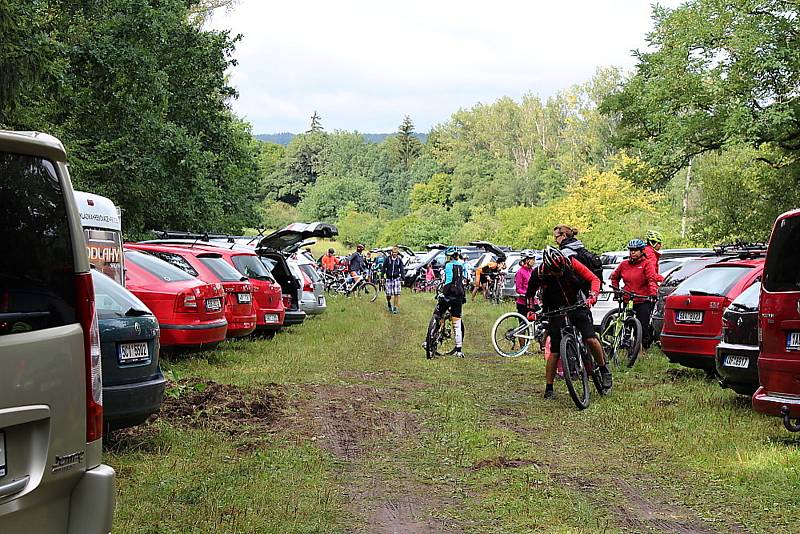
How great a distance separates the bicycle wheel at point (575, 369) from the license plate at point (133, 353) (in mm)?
4665

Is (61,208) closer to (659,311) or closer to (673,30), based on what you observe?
(659,311)

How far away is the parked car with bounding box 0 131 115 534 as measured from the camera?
365 cm

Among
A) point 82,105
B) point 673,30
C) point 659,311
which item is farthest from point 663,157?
point 82,105

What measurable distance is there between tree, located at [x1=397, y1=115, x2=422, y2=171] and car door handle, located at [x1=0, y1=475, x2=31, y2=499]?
120 meters

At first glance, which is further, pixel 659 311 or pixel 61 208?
pixel 659 311

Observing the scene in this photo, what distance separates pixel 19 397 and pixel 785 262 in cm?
594

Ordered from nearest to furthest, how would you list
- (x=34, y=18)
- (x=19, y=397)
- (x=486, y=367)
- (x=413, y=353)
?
1. (x=19, y=397)
2. (x=486, y=367)
3. (x=413, y=353)
4. (x=34, y=18)

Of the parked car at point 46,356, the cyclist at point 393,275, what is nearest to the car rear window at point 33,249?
the parked car at point 46,356

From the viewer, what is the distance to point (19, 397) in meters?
3.64

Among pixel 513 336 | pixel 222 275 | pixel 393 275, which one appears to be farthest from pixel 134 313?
pixel 393 275

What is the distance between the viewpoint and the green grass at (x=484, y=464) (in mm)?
6223

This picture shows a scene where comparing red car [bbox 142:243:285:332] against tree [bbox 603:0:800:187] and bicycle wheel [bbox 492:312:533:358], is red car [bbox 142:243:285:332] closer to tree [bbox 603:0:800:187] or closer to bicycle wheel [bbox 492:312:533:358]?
bicycle wheel [bbox 492:312:533:358]

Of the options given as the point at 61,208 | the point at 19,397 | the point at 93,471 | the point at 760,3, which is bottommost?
the point at 93,471

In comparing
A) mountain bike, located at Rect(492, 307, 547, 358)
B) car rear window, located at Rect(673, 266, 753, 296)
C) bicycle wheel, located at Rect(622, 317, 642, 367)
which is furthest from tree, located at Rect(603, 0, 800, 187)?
car rear window, located at Rect(673, 266, 753, 296)
